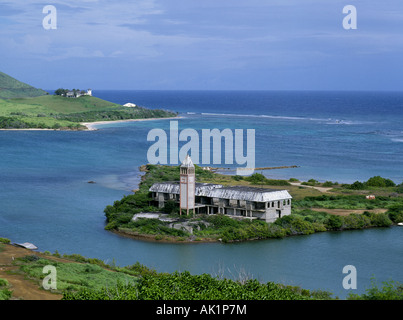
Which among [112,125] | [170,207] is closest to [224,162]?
[170,207]

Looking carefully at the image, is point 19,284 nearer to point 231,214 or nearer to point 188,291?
point 188,291

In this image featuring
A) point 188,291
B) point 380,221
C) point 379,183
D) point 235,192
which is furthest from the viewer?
point 379,183

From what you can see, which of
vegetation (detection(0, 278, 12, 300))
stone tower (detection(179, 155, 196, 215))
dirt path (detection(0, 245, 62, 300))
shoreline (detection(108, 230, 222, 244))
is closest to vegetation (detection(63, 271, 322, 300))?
dirt path (detection(0, 245, 62, 300))

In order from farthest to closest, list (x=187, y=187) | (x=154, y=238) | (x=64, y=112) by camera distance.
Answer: (x=64, y=112)
(x=187, y=187)
(x=154, y=238)

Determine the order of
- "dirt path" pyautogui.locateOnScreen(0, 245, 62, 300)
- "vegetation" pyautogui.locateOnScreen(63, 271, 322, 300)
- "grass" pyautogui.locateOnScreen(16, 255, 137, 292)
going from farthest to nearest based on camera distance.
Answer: "grass" pyautogui.locateOnScreen(16, 255, 137, 292) → "dirt path" pyautogui.locateOnScreen(0, 245, 62, 300) → "vegetation" pyautogui.locateOnScreen(63, 271, 322, 300)

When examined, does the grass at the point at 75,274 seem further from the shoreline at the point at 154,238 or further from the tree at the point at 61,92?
the tree at the point at 61,92

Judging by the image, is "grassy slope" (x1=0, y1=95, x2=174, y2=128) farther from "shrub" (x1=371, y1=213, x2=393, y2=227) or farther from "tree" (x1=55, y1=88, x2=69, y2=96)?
"shrub" (x1=371, y1=213, x2=393, y2=227)

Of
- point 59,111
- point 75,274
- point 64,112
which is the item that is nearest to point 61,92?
point 59,111
